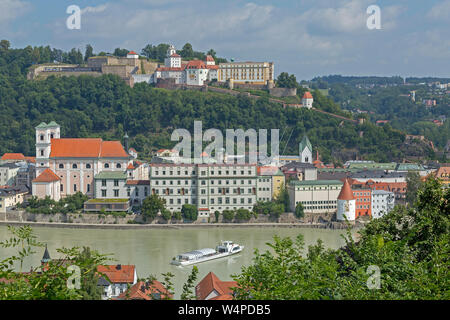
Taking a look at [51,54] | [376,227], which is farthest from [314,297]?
[51,54]

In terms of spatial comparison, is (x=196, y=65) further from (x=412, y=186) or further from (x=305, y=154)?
(x=412, y=186)

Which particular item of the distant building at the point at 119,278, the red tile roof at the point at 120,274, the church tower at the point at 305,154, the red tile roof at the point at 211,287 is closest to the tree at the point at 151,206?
the church tower at the point at 305,154

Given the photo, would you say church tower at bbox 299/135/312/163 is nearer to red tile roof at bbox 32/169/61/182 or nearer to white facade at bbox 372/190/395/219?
white facade at bbox 372/190/395/219

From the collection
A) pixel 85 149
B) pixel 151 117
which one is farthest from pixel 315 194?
pixel 151 117

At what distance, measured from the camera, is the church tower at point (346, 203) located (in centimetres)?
1894

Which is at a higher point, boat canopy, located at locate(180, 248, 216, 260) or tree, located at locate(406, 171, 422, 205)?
tree, located at locate(406, 171, 422, 205)

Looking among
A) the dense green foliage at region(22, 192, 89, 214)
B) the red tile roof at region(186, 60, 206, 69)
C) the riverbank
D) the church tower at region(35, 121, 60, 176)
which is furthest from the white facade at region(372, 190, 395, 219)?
the red tile roof at region(186, 60, 206, 69)

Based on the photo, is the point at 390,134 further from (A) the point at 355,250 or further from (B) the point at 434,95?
→ (B) the point at 434,95

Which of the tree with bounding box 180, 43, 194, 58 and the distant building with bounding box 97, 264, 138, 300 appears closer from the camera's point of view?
the distant building with bounding box 97, 264, 138, 300

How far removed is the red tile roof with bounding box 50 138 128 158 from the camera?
2130cm

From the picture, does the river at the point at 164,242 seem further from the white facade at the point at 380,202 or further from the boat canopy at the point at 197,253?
the white facade at the point at 380,202

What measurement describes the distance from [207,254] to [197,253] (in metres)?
0.23

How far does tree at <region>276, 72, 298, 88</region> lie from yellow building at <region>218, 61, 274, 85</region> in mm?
567

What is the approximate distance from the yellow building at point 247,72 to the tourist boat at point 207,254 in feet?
58.8
